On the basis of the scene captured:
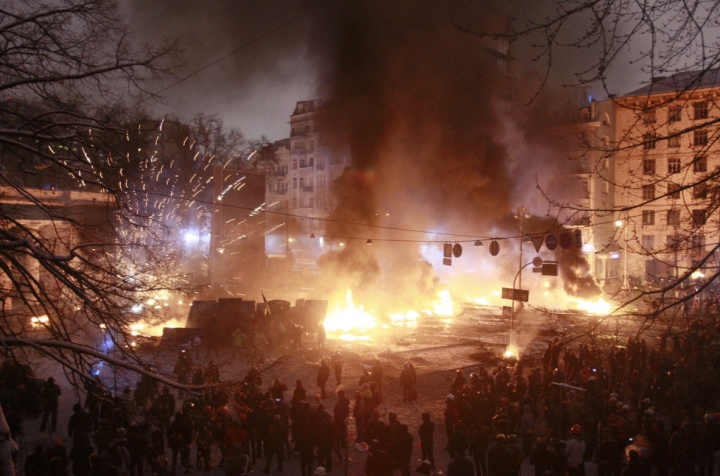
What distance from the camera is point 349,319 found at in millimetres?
A: 27000

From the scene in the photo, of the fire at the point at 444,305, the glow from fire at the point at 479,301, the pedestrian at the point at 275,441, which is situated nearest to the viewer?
Answer: the pedestrian at the point at 275,441

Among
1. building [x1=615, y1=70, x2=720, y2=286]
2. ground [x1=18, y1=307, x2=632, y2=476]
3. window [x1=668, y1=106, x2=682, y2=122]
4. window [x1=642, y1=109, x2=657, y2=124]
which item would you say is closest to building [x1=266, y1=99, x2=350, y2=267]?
ground [x1=18, y1=307, x2=632, y2=476]

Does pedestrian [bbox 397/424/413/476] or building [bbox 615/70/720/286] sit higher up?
building [bbox 615/70/720/286]

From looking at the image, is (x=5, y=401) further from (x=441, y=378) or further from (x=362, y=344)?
(x=362, y=344)

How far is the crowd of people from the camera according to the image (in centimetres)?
688

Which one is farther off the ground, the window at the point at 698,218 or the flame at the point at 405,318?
the window at the point at 698,218

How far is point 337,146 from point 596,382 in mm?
26050

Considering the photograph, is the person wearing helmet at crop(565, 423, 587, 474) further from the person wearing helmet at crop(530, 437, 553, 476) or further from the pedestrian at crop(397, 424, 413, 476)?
the pedestrian at crop(397, 424, 413, 476)

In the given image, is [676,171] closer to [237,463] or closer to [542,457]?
[542,457]

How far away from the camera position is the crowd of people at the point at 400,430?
6.88 meters

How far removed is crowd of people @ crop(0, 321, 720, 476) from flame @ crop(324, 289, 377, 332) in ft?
41.8

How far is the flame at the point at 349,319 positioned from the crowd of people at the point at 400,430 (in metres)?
12.7

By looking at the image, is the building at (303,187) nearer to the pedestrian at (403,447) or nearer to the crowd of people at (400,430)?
the crowd of people at (400,430)

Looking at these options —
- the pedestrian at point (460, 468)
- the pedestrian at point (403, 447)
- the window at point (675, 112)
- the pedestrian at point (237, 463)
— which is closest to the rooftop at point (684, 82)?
the window at point (675, 112)
